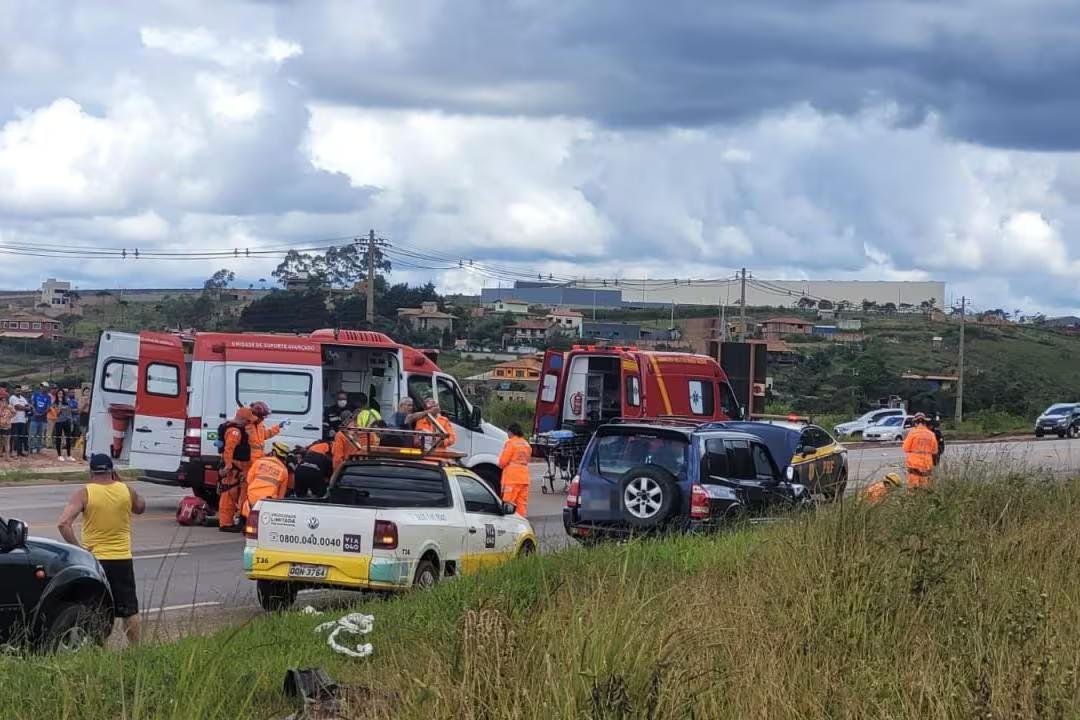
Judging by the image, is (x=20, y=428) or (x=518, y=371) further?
(x=518, y=371)

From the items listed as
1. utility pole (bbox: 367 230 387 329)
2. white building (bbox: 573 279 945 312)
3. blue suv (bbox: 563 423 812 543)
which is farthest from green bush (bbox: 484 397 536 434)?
white building (bbox: 573 279 945 312)

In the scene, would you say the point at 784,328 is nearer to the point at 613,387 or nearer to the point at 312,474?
the point at 613,387

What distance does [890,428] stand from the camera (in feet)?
167

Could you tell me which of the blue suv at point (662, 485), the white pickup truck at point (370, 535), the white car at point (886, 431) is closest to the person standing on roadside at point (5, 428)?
the blue suv at point (662, 485)

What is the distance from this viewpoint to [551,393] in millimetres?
26797

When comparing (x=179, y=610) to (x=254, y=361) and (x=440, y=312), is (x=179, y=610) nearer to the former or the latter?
(x=254, y=361)

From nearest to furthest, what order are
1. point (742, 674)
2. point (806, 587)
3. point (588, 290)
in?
point (742, 674) → point (806, 587) → point (588, 290)

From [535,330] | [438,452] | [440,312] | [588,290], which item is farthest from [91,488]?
[588,290]

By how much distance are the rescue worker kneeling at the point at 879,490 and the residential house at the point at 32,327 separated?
5638cm

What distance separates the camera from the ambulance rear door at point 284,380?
2006 cm

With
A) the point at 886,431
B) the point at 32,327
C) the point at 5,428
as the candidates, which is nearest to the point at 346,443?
the point at 5,428

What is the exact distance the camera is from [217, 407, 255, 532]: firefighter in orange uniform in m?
17.5

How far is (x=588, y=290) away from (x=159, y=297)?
33.4 meters

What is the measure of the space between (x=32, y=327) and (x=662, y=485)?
2320 inches
